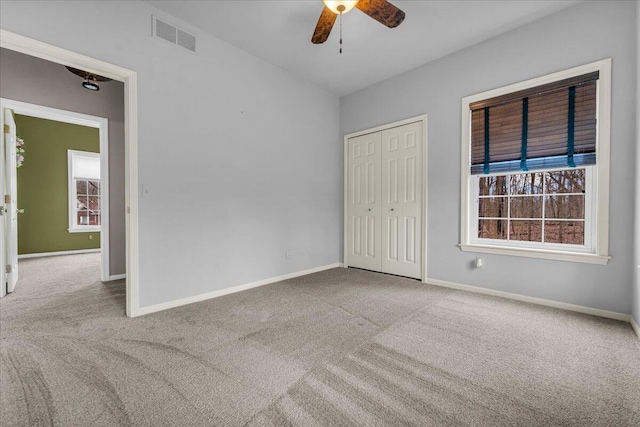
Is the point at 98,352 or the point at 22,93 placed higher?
the point at 22,93

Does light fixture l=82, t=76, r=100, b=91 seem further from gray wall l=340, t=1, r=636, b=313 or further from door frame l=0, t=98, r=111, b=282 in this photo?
gray wall l=340, t=1, r=636, b=313

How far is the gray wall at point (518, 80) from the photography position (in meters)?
2.44

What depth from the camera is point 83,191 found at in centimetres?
622

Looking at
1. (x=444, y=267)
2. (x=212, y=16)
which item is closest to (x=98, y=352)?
(x=212, y=16)

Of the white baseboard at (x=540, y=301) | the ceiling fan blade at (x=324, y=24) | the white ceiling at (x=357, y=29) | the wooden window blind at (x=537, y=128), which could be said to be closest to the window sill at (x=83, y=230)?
the white ceiling at (x=357, y=29)

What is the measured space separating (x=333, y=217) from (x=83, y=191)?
19.0 ft

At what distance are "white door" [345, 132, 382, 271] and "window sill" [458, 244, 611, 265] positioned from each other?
4.42 feet

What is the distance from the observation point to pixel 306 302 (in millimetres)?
2967

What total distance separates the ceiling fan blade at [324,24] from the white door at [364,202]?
6.61 ft

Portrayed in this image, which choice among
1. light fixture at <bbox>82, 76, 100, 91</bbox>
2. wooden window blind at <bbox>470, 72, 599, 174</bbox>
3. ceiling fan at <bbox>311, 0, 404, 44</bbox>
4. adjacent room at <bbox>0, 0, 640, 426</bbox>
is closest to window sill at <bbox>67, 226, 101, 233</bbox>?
adjacent room at <bbox>0, 0, 640, 426</bbox>

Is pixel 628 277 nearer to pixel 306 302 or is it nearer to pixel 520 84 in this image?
pixel 520 84

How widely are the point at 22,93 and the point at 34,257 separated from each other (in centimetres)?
363

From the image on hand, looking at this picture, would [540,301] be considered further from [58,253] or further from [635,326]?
[58,253]

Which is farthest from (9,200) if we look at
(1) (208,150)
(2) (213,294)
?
(2) (213,294)
